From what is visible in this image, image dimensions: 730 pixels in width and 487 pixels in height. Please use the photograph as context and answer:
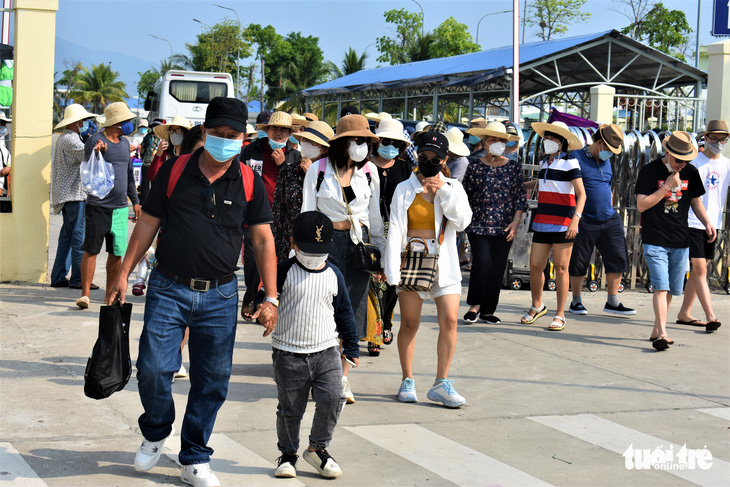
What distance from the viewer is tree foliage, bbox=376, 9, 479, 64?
5641cm

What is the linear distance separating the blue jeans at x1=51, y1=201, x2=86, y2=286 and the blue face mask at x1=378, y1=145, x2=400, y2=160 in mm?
4264

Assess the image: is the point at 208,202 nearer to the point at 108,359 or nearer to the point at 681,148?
the point at 108,359

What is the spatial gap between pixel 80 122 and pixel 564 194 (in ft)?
17.0

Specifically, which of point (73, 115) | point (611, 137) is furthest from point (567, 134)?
point (73, 115)

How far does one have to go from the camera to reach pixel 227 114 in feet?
14.8

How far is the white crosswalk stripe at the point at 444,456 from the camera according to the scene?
4.65 m

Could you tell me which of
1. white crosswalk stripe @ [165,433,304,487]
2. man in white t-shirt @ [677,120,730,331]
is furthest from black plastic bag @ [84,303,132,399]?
man in white t-shirt @ [677,120,730,331]

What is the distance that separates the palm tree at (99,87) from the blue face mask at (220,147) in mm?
68477

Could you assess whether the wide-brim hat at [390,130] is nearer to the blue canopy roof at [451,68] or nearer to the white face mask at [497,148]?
the white face mask at [497,148]

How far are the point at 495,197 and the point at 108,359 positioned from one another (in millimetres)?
5068

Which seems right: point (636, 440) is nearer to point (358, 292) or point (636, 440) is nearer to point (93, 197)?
point (358, 292)

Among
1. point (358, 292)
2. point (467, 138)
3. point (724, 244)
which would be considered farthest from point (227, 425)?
point (724, 244)

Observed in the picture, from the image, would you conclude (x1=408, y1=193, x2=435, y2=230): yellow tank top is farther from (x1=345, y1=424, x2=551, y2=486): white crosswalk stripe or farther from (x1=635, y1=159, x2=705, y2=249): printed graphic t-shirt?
(x1=635, y1=159, x2=705, y2=249): printed graphic t-shirt

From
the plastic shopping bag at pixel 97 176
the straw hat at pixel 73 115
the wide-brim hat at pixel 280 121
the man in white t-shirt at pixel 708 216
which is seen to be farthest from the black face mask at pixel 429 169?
the straw hat at pixel 73 115
